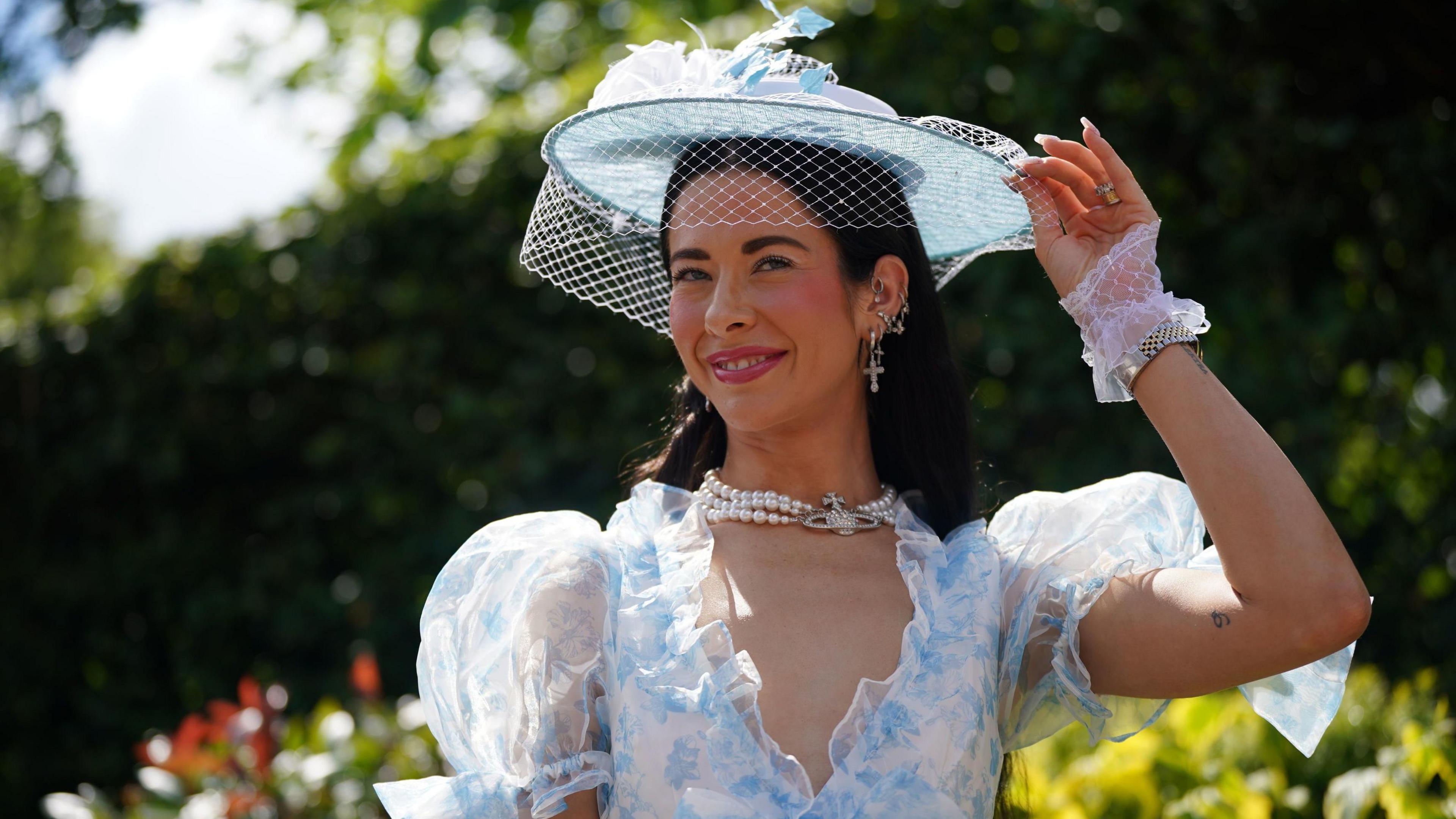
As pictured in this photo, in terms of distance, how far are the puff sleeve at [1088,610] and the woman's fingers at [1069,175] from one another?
A: 1.53ft

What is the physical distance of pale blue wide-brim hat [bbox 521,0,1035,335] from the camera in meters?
1.85

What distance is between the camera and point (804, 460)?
203cm

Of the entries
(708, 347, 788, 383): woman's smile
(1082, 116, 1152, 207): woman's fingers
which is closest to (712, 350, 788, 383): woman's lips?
(708, 347, 788, 383): woman's smile

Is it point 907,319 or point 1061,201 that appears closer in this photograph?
point 1061,201

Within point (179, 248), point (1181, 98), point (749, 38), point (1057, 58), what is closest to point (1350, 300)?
point (1181, 98)

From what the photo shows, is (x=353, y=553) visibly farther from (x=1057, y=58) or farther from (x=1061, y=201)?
(x=1061, y=201)

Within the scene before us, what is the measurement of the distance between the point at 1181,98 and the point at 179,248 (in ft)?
11.7

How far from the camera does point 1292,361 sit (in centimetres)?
365

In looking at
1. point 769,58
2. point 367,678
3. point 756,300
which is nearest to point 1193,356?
point 756,300

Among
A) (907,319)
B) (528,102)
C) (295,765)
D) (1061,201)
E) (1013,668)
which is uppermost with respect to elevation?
(1061,201)

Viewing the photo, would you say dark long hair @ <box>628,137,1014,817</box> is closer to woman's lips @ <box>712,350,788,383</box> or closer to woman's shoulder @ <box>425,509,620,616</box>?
woman's lips @ <box>712,350,788,383</box>

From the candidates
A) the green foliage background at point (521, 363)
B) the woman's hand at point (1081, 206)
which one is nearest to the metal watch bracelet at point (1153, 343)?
the woman's hand at point (1081, 206)

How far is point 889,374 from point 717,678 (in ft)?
2.21

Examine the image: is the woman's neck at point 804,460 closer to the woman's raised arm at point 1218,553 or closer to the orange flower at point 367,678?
the woman's raised arm at point 1218,553
